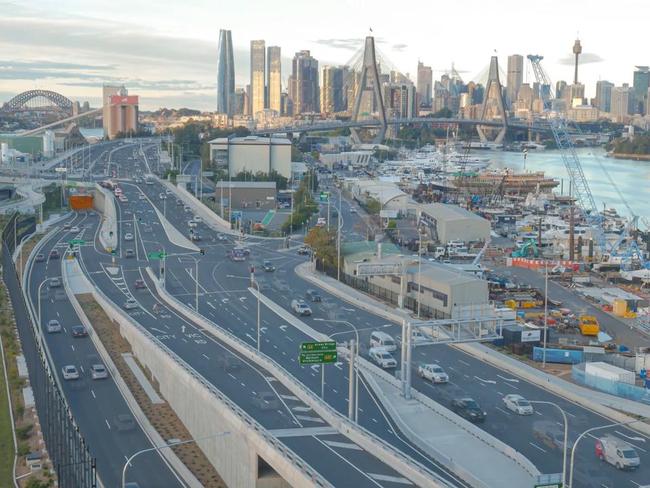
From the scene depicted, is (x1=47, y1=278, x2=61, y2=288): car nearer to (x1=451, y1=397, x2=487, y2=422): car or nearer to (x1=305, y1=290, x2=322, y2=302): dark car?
(x1=305, y1=290, x2=322, y2=302): dark car

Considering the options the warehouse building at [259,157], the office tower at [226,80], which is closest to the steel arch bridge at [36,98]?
the office tower at [226,80]

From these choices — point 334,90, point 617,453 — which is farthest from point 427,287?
point 334,90

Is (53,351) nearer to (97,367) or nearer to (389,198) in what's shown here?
(97,367)

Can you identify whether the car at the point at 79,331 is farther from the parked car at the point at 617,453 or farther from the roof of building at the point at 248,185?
the roof of building at the point at 248,185

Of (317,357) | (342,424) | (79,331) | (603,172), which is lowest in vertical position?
(603,172)

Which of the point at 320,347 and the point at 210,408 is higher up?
the point at 320,347

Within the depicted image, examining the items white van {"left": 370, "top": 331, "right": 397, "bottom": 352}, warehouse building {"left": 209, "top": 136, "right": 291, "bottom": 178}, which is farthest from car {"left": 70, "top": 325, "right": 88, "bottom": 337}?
warehouse building {"left": 209, "top": 136, "right": 291, "bottom": 178}

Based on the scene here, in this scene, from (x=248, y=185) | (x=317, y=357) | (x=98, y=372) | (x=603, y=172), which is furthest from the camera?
(x=603, y=172)

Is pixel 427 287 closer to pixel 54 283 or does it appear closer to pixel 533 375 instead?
pixel 533 375
